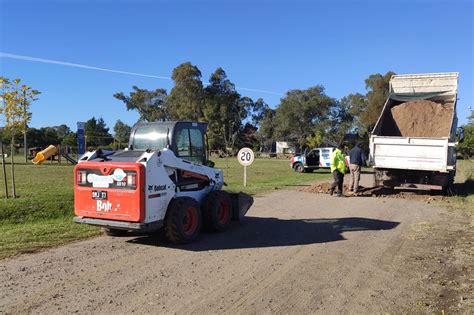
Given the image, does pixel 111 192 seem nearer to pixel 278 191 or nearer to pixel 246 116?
pixel 278 191

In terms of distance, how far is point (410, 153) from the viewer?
14930mm

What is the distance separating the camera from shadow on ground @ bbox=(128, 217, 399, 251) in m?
7.89

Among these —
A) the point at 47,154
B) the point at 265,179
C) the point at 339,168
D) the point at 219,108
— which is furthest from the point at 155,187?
the point at 219,108

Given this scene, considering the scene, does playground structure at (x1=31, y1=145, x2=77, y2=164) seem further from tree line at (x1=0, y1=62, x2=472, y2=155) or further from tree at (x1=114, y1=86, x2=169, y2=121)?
tree at (x1=114, y1=86, x2=169, y2=121)

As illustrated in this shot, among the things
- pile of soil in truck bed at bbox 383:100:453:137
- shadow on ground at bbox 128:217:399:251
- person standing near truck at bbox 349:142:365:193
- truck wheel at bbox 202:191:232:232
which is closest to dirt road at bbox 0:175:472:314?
shadow on ground at bbox 128:217:399:251

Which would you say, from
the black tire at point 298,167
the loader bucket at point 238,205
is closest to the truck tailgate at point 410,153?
the loader bucket at point 238,205

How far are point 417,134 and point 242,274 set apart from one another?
41.7ft

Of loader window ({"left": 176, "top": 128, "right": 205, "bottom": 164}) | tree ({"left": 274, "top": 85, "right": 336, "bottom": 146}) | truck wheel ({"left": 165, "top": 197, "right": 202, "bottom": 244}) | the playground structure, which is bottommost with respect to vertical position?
truck wheel ({"left": 165, "top": 197, "right": 202, "bottom": 244})

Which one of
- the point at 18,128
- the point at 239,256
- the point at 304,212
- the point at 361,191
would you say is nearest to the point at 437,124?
the point at 361,191

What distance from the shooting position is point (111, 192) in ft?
24.2

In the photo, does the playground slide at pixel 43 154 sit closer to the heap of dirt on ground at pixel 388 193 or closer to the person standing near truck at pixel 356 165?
the heap of dirt on ground at pixel 388 193

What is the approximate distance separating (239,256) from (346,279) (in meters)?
1.82

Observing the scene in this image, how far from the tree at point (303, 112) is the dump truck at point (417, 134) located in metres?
58.1

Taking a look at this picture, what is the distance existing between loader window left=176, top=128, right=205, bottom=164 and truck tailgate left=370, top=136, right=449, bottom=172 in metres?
8.57
